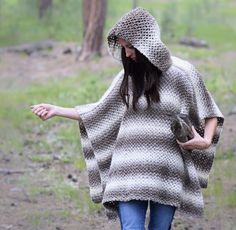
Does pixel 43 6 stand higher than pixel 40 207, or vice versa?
pixel 40 207

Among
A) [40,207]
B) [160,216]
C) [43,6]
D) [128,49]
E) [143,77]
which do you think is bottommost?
[43,6]

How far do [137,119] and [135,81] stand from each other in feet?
0.77

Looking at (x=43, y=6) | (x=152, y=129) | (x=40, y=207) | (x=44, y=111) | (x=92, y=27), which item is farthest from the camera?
(x=43, y=6)

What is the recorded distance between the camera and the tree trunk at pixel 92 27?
18.8 metres

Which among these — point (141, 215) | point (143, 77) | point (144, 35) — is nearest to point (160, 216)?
point (141, 215)

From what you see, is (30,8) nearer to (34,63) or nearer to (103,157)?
(34,63)

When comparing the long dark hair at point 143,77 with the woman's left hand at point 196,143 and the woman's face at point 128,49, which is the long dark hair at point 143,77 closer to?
the woman's face at point 128,49

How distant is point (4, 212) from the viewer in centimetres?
799

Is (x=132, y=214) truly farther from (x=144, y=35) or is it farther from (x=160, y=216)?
(x=144, y=35)

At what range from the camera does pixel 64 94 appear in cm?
1476

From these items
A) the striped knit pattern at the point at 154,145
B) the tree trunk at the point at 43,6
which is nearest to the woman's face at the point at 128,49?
the striped knit pattern at the point at 154,145

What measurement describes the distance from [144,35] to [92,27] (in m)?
14.5

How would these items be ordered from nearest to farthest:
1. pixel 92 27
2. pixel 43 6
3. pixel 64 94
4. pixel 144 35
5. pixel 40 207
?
pixel 144 35 < pixel 40 207 < pixel 64 94 < pixel 92 27 < pixel 43 6

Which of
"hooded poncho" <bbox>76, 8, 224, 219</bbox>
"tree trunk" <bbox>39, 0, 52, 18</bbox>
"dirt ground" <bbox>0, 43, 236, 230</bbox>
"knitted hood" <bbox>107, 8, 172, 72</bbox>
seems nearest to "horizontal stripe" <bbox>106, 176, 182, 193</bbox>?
"hooded poncho" <bbox>76, 8, 224, 219</bbox>
